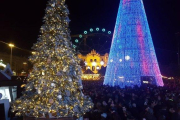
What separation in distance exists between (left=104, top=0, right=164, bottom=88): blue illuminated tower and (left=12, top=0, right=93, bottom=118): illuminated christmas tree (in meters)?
13.6

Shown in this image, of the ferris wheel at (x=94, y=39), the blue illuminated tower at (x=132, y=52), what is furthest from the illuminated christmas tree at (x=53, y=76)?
the ferris wheel at (x=94, y=39)

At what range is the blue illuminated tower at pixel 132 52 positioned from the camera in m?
22.6

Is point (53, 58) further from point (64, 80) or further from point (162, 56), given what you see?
point (162, 56)

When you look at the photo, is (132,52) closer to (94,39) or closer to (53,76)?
(53,76)

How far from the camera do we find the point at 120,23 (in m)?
23.8

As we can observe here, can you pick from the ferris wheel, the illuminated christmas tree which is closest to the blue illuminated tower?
the illuminated christmas tree

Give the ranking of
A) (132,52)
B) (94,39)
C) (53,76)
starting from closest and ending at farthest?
(53,76) < (132,52) < (94,39)

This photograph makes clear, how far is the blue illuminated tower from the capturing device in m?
22.6

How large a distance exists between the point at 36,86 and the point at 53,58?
119cm

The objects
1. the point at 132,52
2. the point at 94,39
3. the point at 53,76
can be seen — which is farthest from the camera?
the point at 94,39

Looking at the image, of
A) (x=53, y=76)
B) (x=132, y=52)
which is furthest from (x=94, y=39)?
(x=53, y=76)

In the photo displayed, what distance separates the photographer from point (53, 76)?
30.1ft

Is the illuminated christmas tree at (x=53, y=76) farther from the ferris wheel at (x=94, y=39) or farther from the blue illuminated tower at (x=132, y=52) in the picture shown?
the ferris wheel at (x=94, y=39)

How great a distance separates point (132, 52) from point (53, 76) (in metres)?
14.7
